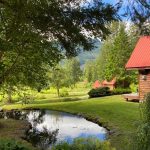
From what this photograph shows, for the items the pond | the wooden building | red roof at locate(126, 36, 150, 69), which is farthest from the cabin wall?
the pond

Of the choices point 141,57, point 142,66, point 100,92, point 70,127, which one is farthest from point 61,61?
point 100,92

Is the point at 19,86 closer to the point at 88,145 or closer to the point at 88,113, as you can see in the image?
the point at 88,113

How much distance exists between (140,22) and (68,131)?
14.7 meters

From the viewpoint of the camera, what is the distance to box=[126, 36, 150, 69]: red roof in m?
31.4

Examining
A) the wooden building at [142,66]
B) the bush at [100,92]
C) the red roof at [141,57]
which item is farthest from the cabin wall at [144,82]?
the bush at [100,92]

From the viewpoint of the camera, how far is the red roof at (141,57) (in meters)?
31.4

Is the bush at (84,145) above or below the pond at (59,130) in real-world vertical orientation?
above

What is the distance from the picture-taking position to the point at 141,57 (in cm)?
3281

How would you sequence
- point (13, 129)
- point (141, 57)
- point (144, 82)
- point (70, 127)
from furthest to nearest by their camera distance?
1. point (141, 57)
2. point (144, 82)
3. point (70, 127)
4. point (13, 129)

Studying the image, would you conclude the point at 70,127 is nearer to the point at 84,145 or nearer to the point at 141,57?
the point at 141,57

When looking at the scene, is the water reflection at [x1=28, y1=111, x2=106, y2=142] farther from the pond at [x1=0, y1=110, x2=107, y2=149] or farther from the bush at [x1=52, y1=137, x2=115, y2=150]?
the bush at [x1=52, y1=137, x2=115, y2=150]

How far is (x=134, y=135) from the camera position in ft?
32.5

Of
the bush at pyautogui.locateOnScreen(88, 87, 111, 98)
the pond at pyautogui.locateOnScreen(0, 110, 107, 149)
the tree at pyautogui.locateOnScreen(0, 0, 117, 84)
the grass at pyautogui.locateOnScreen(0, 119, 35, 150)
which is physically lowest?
the pond at pyautogui.locateOnScreen(0, 110, 107, 149)

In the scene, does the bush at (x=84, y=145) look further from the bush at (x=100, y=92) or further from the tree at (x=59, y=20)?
the bush at (x=100, y=92)
